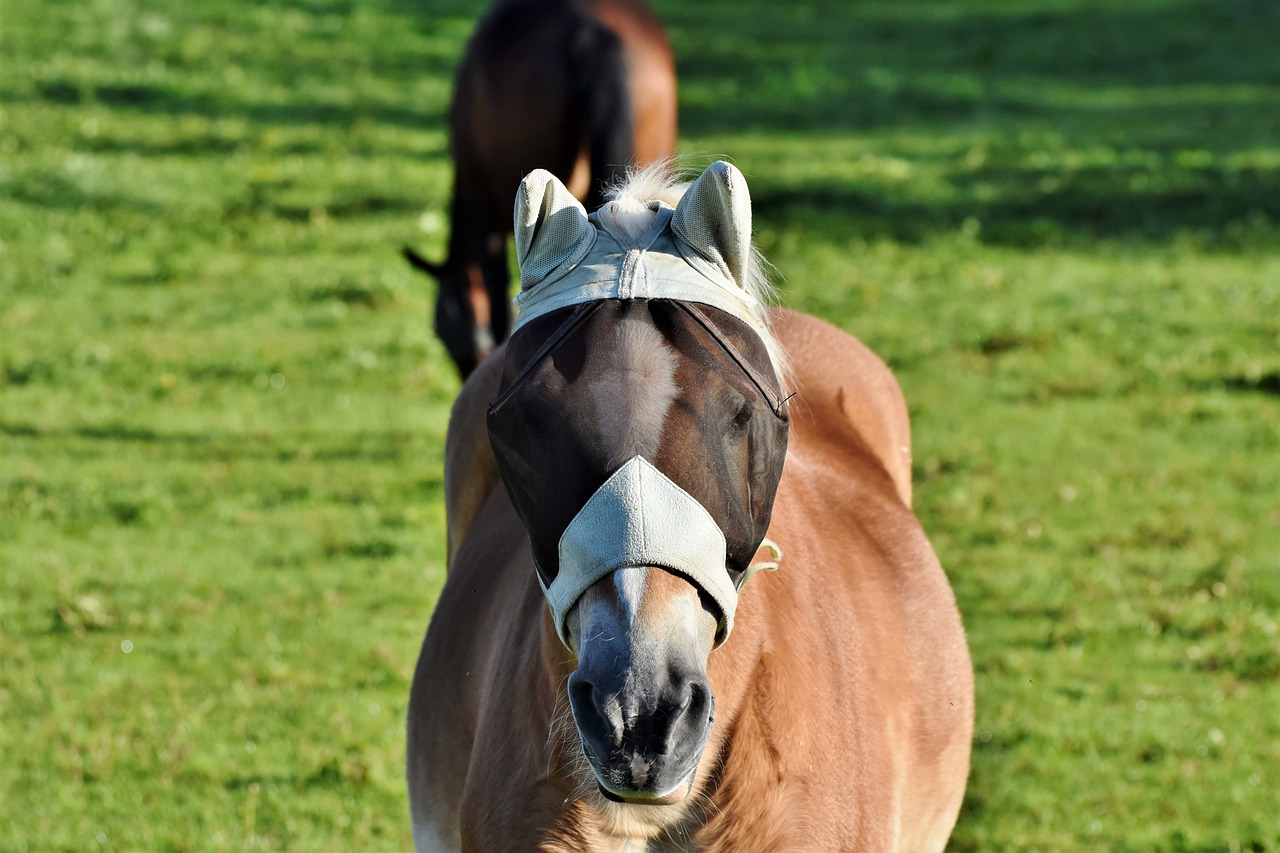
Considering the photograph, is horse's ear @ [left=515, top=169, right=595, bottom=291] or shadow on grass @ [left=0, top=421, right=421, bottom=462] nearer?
horse's ear @ [left=515, top=169, right=595, bottom=291]

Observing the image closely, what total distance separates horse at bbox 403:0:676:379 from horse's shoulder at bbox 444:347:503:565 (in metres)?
3.02

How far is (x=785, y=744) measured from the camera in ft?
A: 7.61

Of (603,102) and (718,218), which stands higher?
(718,218)

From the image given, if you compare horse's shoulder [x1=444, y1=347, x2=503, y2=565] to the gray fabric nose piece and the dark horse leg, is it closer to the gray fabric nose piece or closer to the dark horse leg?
the gray fabric nose piece

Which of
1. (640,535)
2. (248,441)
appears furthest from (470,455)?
(248,441)

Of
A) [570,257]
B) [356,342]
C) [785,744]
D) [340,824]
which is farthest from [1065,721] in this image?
[356,342]

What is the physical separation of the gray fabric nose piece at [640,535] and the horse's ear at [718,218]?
0.41m

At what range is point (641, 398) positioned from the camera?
6.54 ft

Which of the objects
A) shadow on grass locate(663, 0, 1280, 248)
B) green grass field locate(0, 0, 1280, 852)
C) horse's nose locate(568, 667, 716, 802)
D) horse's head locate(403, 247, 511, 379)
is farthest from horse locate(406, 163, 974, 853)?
shadow on grass locate(663, 0, 1280, 248)

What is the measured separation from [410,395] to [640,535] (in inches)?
245

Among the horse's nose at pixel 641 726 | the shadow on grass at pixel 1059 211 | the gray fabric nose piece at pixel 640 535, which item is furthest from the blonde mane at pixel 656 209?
the shadow on grass at pixel 1059 211

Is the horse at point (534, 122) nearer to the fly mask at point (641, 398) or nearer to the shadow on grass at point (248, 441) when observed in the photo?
the shadow on grass at point (248, 441)

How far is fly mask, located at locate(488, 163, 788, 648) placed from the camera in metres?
1.96

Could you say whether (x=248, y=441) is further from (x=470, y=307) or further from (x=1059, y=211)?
(x=1059, y=211)
